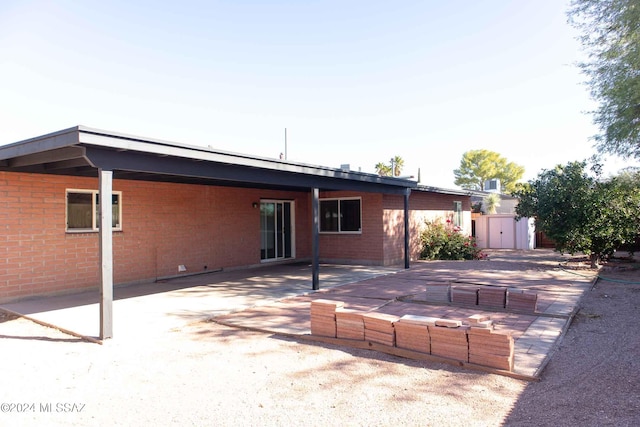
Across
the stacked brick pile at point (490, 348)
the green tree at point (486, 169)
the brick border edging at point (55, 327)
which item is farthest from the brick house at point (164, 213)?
the green tree at point (486, 169)

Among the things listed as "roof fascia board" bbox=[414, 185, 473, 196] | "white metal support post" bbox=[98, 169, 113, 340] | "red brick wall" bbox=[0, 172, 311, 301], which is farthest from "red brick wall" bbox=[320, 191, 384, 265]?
"white metal support post" bbox=[98, 169, 113, 340]

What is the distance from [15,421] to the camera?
350 centimetres

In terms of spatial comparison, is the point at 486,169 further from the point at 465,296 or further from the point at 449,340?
the point at 449,340

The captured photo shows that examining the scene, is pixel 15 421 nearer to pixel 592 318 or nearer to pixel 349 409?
pixel 349 409

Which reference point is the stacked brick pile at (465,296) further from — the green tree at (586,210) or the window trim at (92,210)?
the window trim at (92,210)

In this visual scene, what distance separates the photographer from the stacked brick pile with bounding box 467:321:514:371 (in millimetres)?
4359

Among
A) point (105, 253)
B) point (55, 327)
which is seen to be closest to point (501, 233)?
point (105, 253)

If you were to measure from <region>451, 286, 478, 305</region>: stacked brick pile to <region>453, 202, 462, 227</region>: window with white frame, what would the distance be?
1212 cm

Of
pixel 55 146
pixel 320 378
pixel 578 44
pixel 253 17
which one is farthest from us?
pixel 253 17

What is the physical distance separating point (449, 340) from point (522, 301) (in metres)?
3.20

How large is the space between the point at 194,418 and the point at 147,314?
4238 mm

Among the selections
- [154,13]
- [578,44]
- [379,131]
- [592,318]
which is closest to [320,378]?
[592,318]

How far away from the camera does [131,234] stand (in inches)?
409

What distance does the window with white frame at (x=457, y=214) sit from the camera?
1945 cm
